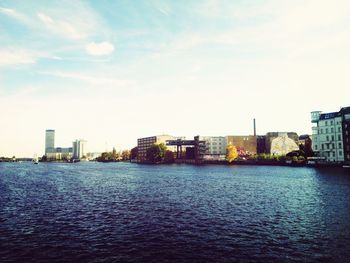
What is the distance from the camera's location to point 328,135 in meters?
157

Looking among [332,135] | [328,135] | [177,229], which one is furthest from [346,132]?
[177,229]

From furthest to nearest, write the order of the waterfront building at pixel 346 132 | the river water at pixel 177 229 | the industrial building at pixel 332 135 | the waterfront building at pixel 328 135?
the waterfront building at pixel 328 135 → the industrial building at pixel 332 135 → the waterfront building at pixel 346 132 → the river water at pixel 177 229

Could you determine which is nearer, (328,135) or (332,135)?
(332,135)

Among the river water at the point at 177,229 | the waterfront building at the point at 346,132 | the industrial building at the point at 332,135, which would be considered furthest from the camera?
the industrial building at the point at 332,135

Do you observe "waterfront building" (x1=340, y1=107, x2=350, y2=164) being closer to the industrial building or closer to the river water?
the industrial building

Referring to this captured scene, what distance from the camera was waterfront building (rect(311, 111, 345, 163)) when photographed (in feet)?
494

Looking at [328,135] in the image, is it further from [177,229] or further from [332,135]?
[177,229]

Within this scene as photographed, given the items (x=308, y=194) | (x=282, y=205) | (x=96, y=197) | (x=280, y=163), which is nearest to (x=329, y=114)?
(x=280, y=163)

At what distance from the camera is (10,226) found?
38469mm

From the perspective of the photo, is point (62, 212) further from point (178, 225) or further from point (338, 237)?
point (338, 237)

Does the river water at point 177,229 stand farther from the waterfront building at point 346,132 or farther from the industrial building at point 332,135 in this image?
the industrial building at point 332,135

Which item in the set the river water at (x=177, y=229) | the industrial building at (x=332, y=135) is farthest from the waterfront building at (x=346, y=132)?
the river water at (x=177, y=229)

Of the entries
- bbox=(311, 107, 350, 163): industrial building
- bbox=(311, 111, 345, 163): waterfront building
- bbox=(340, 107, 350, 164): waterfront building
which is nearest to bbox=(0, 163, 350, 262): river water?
bbox=(340, 107, 350, 164): waterfront building

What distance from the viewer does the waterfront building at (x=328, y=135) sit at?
150m
